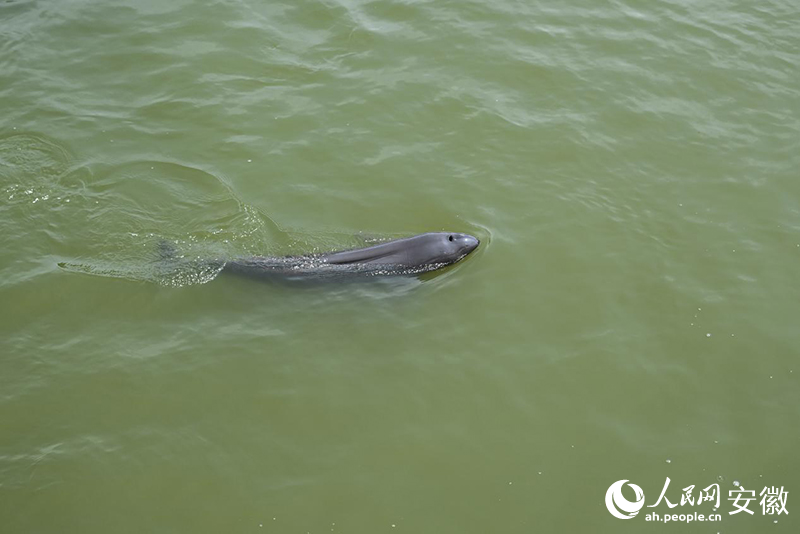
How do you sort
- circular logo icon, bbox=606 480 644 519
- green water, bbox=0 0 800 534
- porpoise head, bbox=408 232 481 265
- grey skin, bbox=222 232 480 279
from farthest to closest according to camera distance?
1. porpoise head, bbox=408 232 481 265
2. grey skin, bbox=222 232 480 279
3. green water, bbox=0 0 800 534
4. circular logo icon, bbox=606 480 644 519

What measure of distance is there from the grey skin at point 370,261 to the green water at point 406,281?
196 mm

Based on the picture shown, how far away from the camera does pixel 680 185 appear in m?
9.52

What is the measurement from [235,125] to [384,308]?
153 inches

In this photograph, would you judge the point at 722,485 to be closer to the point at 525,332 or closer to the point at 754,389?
the point at 754,389

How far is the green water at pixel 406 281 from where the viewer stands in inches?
264

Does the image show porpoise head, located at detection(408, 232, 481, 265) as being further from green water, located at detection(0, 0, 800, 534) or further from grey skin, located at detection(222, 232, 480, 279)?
green water, located at detection(0, 0, 800, 534)

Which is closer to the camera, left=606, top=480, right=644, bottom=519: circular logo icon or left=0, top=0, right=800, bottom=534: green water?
left=606, top=480, right=644, bottom=519: circular logo icon

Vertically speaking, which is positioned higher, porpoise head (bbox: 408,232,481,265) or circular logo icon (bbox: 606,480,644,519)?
porpoise head (bbox: 408,232,481,265)

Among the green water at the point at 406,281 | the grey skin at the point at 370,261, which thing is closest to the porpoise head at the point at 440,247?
the grey skin at the point at 370,261

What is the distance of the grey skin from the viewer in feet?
26.6

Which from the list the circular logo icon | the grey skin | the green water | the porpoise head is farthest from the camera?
the porpoise head

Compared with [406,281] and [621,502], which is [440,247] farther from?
[621,502]

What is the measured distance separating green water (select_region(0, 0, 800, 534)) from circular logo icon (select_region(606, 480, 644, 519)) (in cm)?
7

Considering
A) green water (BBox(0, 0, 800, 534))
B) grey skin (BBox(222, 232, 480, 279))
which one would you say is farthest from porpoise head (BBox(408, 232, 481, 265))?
green water (BBox(0, 0, 800, 534))
